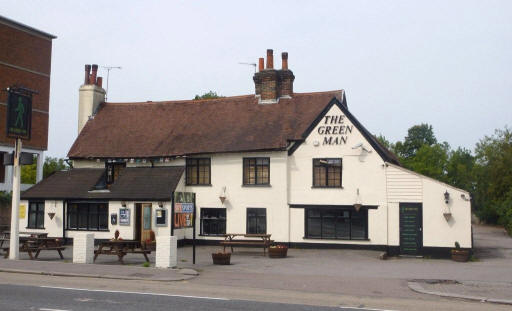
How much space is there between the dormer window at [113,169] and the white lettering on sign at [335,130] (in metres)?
12.2

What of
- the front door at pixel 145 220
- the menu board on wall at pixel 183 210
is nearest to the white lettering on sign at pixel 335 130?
the menu board on wall at pixel 183 210

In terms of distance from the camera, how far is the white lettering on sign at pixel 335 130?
88.3 feet

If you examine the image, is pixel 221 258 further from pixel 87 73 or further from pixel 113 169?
pixel 87 73

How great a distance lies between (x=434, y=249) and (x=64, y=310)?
1845cm

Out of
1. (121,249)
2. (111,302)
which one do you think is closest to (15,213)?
(121,249)

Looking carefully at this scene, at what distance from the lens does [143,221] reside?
93.2ft

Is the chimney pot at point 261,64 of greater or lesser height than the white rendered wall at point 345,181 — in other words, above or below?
above

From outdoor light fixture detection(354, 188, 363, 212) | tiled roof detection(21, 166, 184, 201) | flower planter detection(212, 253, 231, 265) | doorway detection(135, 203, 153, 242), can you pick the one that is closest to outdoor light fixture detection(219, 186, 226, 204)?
tiled roof detection(21, 166, 184, 201)

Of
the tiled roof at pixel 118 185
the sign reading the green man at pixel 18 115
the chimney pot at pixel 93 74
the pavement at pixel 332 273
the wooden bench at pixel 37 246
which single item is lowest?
the pavement at pixel 332 273

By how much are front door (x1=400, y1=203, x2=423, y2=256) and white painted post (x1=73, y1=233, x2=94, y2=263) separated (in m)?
14.1

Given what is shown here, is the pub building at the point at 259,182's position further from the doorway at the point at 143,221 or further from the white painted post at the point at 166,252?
the white painted post at the point at 166,252

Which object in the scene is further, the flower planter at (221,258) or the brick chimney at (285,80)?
the brick chimney at (285,80)

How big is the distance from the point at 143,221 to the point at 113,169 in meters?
4.81

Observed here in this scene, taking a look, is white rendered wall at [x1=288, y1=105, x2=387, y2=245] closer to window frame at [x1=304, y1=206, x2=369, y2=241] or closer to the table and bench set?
window frame at [x1=304, y1=206, x2=369, y2=241]
